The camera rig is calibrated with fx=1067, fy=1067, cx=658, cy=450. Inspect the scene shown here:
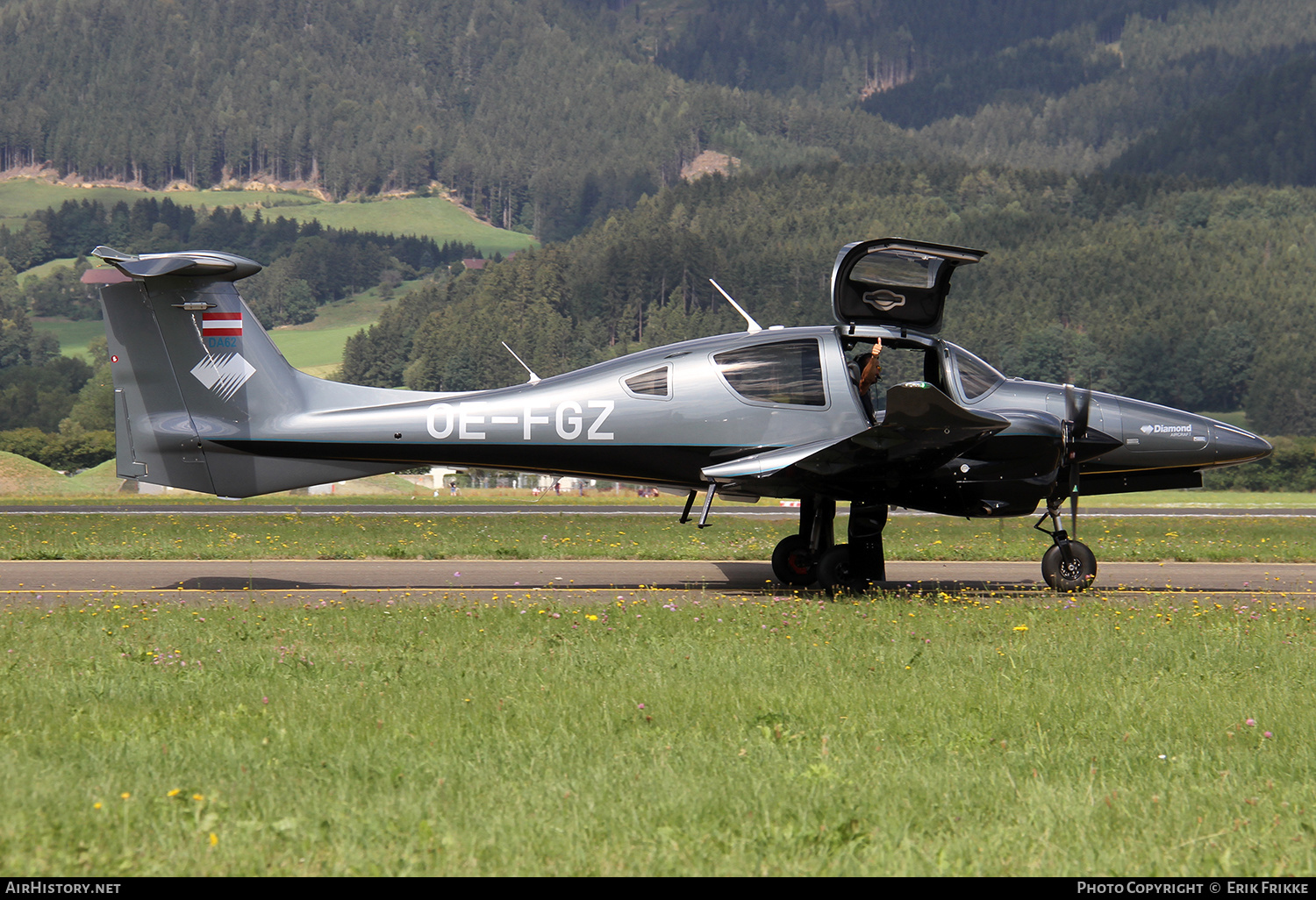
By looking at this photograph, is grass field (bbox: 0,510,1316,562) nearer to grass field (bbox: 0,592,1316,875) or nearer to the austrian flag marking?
the austrian flag marking

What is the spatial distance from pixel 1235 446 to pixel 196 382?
43.2 ft

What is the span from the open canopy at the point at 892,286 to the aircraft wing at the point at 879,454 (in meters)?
1.53

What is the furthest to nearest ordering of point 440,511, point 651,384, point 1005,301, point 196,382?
1. point 1005,301
2. point 440,511
3. point 651,384
4. point 196,382

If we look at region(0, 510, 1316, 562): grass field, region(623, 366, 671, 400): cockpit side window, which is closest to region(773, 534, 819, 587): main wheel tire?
region(623, 366, 671, 400): cockpit side window

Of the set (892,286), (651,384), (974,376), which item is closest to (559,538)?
(651,384)

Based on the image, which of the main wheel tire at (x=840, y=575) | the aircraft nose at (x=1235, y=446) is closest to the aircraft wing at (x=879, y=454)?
the main wheel tire at (x=840, y=575)

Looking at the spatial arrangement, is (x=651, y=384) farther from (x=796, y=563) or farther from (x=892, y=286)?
(x=892, y=286)

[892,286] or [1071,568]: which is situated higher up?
[892,286]

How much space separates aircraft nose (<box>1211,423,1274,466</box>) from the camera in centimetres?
1372

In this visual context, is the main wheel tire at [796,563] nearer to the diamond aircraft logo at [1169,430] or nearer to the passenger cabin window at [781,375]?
the passenger cabin window at [781,375]

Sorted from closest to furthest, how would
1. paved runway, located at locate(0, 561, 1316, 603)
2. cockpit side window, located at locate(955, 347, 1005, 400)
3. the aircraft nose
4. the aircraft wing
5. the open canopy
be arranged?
the aircraft wing < the open canopy < cockpit side window, located at locate(955, 347, 1005, 400) < the aircraft nose < paved runway, located at locate(0, 561, 1316, 603)

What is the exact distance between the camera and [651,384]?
1340 cm

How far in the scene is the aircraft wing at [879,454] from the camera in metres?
11.4

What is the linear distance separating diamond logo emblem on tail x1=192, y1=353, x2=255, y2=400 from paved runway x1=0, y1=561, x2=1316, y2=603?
255 cm
